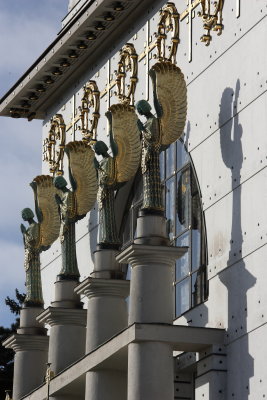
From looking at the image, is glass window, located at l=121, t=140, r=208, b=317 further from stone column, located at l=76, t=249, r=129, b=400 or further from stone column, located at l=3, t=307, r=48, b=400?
stone column, located at l=3, t=307, r=48, b=400

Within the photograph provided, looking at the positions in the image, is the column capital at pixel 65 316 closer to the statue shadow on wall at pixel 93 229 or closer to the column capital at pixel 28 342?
the column capital at pixel 28 342

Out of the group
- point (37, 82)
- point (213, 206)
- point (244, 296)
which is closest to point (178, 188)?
point (213, 206)

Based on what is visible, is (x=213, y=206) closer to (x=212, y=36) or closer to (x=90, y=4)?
(x=212, y=36)

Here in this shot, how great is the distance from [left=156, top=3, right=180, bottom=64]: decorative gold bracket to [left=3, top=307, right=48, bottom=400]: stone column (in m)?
5.80

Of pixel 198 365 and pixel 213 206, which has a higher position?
pixel 213 206

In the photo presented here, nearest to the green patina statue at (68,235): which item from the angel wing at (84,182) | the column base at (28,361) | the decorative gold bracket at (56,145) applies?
the angel wing at (84,182)

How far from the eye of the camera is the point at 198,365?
28.0 metres

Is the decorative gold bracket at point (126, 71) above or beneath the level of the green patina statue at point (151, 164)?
above

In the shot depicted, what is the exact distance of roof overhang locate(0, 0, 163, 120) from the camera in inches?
1319

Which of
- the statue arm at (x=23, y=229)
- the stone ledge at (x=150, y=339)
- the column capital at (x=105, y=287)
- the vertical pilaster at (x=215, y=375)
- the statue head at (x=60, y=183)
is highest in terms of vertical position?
the statue head at (x=60, y=183)

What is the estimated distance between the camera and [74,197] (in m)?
33.0

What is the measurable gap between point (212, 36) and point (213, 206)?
2.92 metres

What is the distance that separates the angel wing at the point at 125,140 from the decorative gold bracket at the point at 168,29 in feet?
3.76

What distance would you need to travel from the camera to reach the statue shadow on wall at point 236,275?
87.7ft
